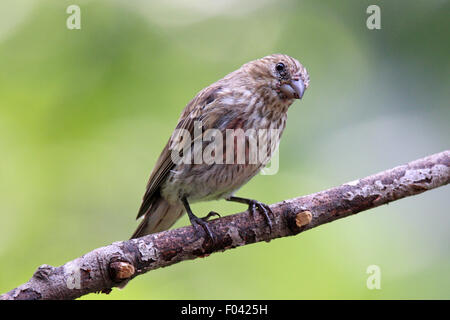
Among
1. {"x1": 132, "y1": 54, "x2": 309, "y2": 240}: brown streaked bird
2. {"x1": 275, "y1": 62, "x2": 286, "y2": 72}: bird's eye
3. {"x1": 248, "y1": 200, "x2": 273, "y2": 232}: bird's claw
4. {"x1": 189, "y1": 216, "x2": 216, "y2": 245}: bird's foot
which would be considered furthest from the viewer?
{"x1": 275, "y1": 62, "x2": 286, "y2": 72}: bird's eye

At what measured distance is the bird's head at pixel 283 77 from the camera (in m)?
3.49

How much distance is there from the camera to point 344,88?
15.8ft

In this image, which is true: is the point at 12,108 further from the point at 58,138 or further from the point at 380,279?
the point at 380,279

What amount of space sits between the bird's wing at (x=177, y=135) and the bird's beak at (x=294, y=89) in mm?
486

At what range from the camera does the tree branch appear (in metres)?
2.68

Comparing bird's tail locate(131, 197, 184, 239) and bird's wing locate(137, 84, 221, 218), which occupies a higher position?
bird's wing locate(137, 84, 221, 218)

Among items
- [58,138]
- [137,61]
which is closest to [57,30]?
[137,61]

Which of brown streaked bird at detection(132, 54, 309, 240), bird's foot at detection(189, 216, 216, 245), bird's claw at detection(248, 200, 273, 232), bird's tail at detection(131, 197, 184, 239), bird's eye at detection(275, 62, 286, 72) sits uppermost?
bird's eye at detection(275, 62, 286, 72)

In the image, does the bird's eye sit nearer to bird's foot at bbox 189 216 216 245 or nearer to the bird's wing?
the bird's wing

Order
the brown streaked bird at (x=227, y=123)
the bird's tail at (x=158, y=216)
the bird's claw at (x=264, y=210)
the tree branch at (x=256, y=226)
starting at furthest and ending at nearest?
the bird's tail at (x=158, y=216)
the brown streaked bird at (x=227, y=123)
the bird's claw at (x=264, y=210)
the tree branch at (x=256, y=226)

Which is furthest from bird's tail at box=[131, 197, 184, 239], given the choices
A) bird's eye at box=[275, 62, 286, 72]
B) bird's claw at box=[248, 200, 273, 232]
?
bird's eye at box=[275, 62, 286, 72]

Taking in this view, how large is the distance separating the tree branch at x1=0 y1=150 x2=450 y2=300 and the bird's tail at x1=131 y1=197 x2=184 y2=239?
28.8 inches

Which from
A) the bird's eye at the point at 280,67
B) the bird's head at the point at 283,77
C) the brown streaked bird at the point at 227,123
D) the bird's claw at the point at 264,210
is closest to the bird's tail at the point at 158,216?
the brown streaked bird at the point at 227,123

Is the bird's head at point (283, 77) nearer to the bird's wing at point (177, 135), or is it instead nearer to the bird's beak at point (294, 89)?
the bird's beak at point (294, 89)
